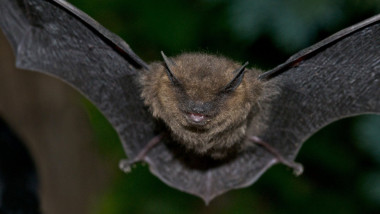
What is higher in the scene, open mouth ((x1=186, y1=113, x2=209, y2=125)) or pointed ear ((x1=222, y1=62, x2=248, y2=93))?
pointed ear ((x1=222, y1=62, x2=248, y2=93))

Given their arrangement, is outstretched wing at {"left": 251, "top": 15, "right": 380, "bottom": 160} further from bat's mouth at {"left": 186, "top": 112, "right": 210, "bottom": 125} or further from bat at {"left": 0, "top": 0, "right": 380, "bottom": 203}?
bat's mouth at {"left": 186, "top": 112, "right": 210, "bottom": 125}

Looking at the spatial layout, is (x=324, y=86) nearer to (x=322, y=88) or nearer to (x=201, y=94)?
(x=322, y=88)

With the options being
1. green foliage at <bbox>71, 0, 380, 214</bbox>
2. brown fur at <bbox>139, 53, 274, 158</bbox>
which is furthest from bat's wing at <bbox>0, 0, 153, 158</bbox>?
green foliage at <bbox>71, 0, 380, 214</bbox>

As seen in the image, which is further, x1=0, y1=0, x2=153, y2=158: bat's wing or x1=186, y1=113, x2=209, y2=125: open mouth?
x1=0, y1=0, x2=153, y2=158: bat's wing

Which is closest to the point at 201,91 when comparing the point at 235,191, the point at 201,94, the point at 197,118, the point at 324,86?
the point at 201,94

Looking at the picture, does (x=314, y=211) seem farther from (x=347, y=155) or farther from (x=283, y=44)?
(x=283, y=44)

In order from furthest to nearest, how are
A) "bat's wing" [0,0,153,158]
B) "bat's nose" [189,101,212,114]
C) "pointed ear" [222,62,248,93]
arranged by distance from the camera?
"bat's wing" [0,0,153,158] → "bat's nose" [189,101,212,114] → "pointed ear" [222,62,248,93]
